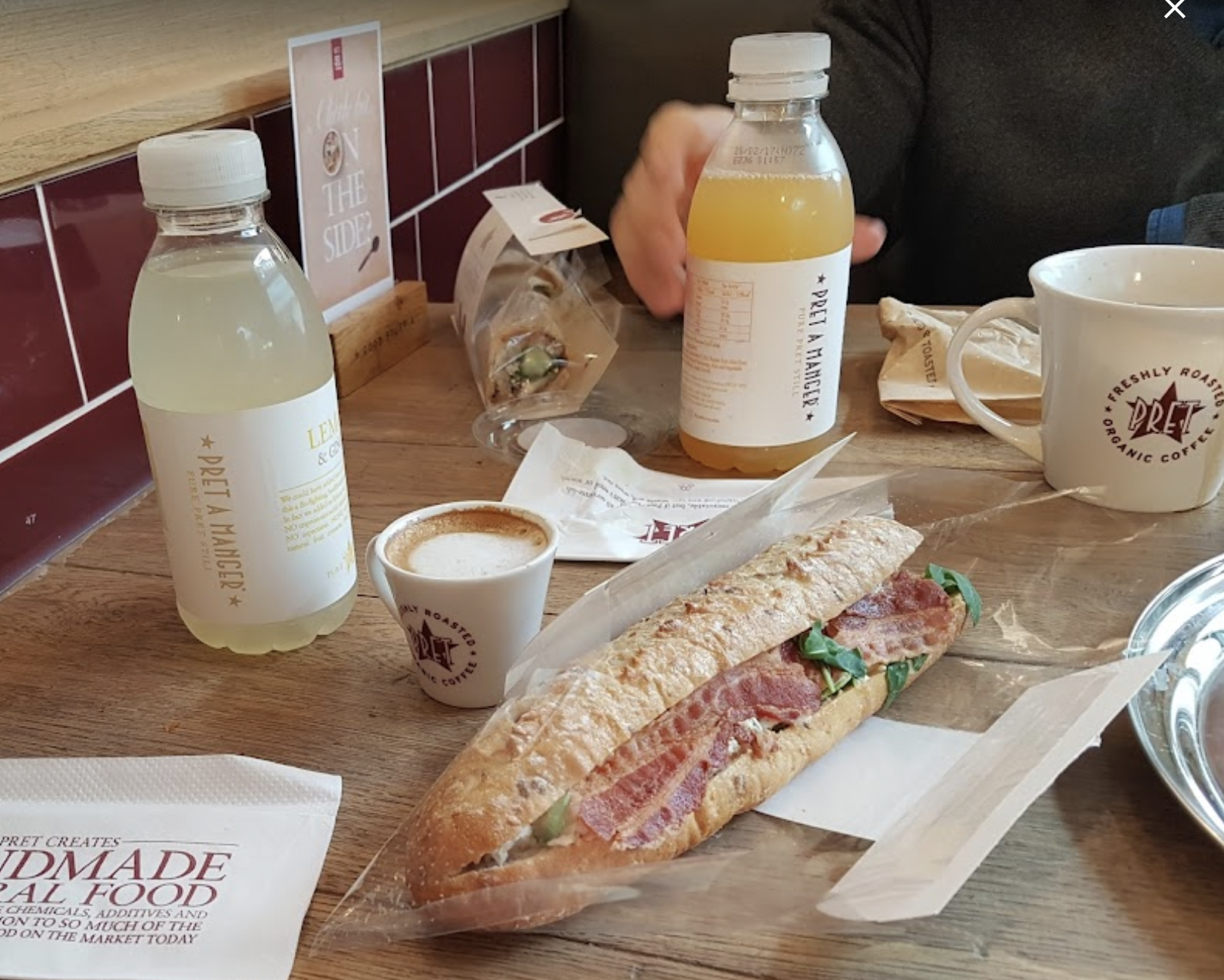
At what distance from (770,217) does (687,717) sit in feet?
1.26

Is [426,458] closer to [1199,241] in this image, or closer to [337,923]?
[337,923]

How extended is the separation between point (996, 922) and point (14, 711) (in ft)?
1.51

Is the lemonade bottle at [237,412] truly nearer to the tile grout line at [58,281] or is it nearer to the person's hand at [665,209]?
the tile grout line at [58,281]

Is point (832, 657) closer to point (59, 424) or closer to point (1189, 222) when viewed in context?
point (59, 424)

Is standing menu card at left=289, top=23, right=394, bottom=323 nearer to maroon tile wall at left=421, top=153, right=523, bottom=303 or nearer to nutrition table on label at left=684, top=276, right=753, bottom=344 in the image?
maroon tile wall at left=421, top=153, right=523, bottom=303

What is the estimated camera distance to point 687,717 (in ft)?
1.56

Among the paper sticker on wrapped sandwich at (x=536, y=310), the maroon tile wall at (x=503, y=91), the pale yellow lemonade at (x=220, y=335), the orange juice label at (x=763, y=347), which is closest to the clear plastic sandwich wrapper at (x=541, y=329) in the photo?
the paper sticker on wrapped sandwich at (x=536, y=310)

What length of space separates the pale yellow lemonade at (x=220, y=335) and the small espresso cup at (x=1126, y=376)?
461 mm

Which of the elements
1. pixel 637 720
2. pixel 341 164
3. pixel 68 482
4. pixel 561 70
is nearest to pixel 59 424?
pixel 68 482

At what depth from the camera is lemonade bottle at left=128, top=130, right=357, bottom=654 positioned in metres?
0.52

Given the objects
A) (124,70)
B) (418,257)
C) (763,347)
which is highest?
(124,70)

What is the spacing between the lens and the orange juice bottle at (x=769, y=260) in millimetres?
725

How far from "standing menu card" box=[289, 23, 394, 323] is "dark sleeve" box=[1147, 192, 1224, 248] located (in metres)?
0.79

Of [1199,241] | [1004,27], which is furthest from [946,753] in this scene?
[1004,27]
